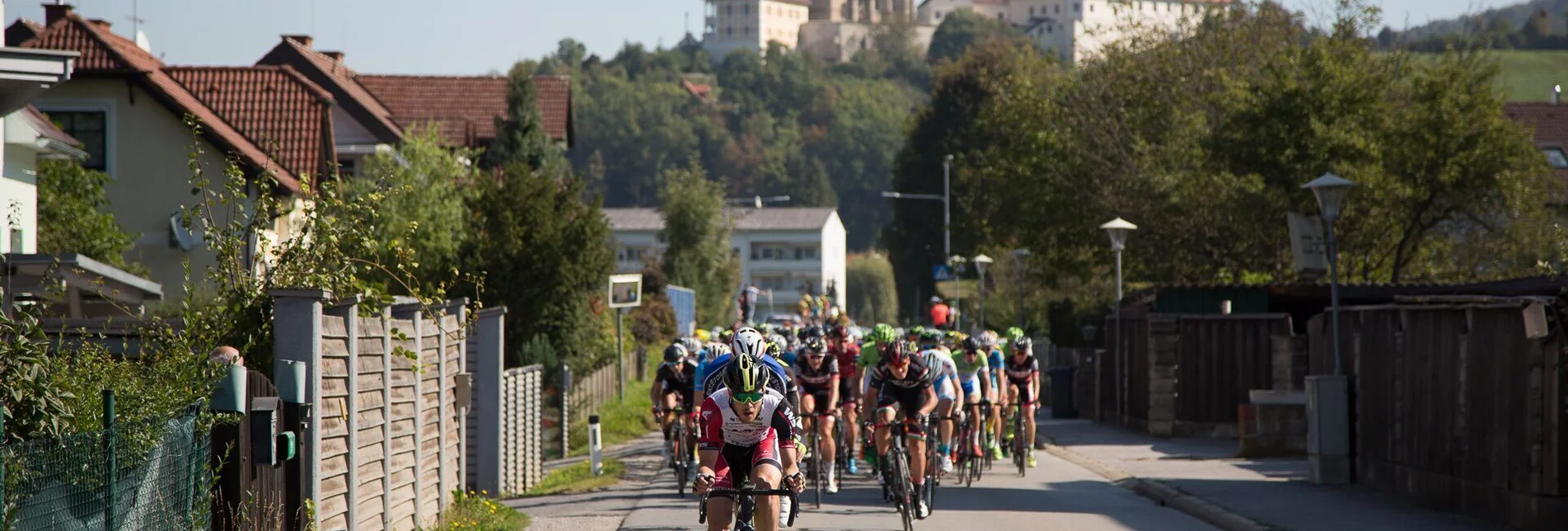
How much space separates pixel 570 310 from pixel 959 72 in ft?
154

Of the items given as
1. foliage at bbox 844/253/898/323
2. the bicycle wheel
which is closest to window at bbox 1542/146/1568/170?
the bicycle wheel

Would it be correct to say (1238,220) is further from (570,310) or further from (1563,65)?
(1563,65)

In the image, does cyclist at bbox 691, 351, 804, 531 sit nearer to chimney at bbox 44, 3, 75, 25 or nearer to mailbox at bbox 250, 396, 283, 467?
mailbox at bbox 250, 396, 283, 467

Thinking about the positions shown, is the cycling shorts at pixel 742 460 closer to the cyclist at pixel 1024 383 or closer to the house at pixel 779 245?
the cyclist at pixel 1024 383

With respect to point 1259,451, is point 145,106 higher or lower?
higher

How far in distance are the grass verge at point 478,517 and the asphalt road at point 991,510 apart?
970 mm

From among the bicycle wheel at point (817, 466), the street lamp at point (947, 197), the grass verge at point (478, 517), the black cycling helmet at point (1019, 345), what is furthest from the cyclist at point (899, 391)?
the street lamp at point (947, 197)

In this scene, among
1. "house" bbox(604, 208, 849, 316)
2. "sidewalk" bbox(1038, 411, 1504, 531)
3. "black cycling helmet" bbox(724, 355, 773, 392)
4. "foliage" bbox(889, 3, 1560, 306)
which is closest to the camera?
"black cycling helmet" bbox(724, 355, 773, 392)

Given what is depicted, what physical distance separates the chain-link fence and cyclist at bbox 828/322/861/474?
10.2 meters

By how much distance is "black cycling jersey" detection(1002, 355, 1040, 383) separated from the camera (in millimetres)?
21078

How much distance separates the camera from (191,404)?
8562 mm

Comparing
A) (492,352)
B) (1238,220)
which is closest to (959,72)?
(1238,220)

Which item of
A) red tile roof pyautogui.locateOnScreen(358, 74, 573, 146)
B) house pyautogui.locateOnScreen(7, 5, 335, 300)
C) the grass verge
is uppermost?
red tile roof pyautogui.locateOnScreen(358, 74, 573, 146)

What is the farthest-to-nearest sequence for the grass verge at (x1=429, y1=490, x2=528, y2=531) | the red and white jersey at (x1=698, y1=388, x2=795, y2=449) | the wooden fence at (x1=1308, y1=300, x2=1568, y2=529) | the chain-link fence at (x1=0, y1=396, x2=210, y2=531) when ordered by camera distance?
the grass verge at (x1=429, y1=490, x2=528, y2=531), the wooden fence at (x1=1308, y1=300, x2=1568, y2=529), the red and white jersey at (x1=698, y1=388, x2=795, y2=449), the chain-link fence at (x1=0, y1=396, x2=210, y2=531)
